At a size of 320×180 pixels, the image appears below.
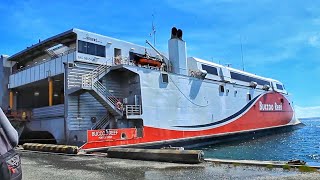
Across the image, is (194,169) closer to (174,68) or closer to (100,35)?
(100,35)

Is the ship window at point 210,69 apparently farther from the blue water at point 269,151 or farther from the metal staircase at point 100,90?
the metal staircase at point 100,90

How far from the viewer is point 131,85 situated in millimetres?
24359

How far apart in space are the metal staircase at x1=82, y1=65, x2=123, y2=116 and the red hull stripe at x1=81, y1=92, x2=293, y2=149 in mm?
2549

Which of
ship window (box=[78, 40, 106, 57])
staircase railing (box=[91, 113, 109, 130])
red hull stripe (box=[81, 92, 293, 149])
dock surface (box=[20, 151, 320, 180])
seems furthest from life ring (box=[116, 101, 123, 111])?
dock surface (box=[20, 151, 320, 180])

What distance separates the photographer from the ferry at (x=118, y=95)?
22.0 metres

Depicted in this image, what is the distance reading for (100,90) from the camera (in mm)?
22906

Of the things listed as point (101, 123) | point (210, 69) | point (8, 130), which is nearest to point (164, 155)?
Result: point (8, 130)

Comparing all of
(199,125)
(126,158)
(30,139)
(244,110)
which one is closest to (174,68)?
(199,125)

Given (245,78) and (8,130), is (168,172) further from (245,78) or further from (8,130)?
(245,78)

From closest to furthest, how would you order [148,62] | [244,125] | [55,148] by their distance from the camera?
[55,148] < [148,62] < [244,125]

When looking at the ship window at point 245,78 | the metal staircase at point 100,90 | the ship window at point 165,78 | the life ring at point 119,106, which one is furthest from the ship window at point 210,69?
the life ring at point 119,106

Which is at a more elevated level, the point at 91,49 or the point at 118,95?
the point at 91,49

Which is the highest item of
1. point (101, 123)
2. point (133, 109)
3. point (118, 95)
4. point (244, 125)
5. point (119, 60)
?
point (119, 60)

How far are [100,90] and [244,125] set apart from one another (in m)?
18.3
